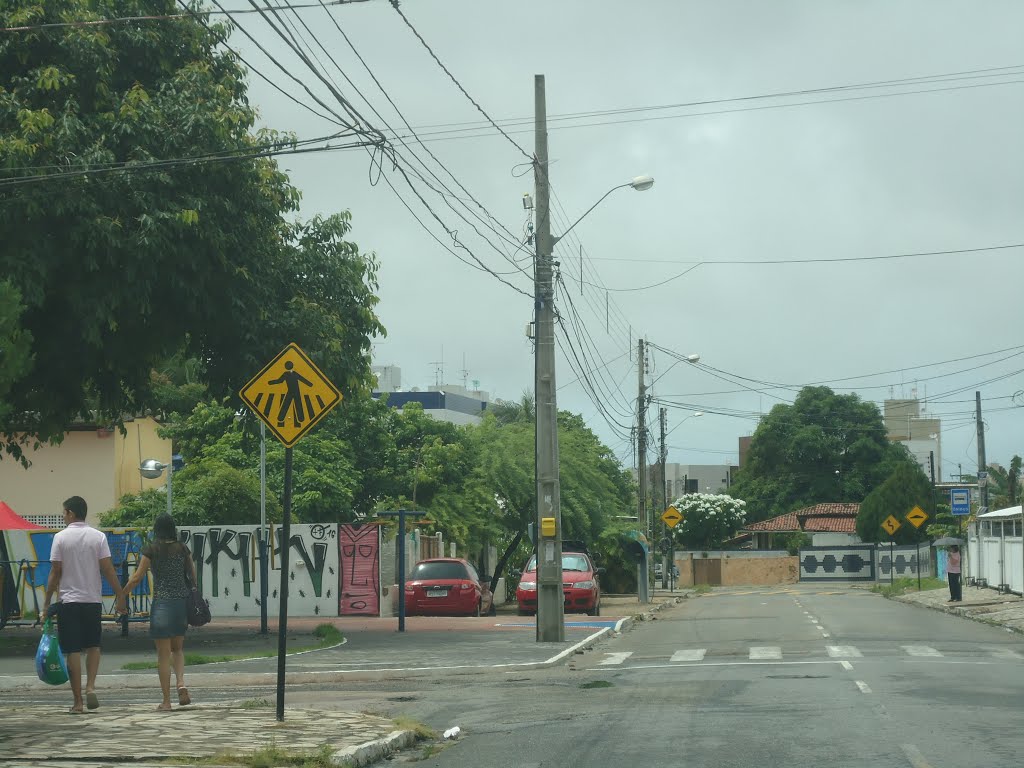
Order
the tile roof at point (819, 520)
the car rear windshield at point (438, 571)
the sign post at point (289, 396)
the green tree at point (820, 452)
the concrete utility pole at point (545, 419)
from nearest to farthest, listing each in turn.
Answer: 1. the sign post at point (289, 396)
2. the concrete utility pole at point (545, 419)
3. the car rear windshield at point (438, 571)
4. the tile roof at point (819, 520)
5. the green tree at point (820, 452)

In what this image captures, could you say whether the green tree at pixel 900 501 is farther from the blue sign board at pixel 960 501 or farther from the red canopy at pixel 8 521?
the red canopy at pixel 8 521

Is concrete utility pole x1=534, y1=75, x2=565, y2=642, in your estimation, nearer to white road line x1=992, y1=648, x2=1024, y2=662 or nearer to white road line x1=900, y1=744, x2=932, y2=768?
white road line x1=992, y1=648, x2=1024, y2=662

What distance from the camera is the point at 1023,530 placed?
35.0 metres

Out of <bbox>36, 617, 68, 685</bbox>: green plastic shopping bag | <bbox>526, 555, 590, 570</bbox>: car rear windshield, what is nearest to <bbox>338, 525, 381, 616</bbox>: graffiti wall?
<bbox>526, 555, 590, 570</bbox>: car rear windshield

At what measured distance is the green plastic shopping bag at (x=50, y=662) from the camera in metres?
11.4

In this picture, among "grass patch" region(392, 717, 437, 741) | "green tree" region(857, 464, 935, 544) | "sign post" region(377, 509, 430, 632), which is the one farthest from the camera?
"green tree" region(857, 464, 935, 544)

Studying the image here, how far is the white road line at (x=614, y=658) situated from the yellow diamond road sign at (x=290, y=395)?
788 cm

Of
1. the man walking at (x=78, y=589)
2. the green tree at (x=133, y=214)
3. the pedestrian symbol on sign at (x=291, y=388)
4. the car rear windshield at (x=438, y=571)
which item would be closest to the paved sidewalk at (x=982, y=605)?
the car rear windshield at (x=438, y=571)

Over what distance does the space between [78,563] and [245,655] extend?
7581 mm

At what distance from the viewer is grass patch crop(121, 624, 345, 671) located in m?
17.2

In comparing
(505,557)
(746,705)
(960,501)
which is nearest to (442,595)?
(505,557)

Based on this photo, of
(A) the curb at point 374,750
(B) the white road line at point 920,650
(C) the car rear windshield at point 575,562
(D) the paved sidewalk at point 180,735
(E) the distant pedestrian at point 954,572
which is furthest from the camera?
(E) the distant pedestrian at point 954,572

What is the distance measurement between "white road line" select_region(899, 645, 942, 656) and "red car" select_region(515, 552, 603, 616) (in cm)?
1122

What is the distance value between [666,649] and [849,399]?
70.7 m
